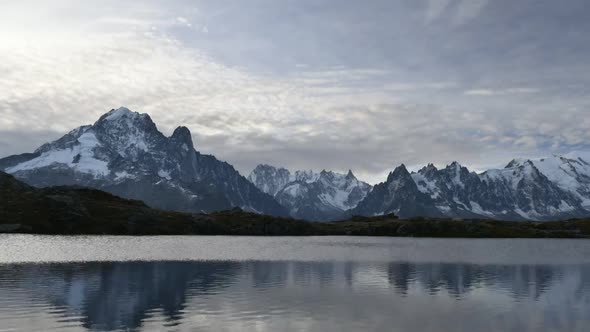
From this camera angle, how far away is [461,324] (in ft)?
168

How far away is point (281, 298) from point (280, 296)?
145 centimetres

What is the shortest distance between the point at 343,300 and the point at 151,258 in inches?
2446

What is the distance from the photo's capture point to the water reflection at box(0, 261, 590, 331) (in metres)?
49.9

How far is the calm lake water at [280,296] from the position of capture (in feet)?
163

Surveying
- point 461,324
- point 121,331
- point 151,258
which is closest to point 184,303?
point 121,331

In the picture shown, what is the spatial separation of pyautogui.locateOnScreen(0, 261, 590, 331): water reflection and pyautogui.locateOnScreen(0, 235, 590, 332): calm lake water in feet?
0.41

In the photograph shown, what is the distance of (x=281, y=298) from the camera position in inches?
2539

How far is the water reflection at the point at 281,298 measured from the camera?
164ft

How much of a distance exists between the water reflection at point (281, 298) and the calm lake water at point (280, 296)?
0.41 feet

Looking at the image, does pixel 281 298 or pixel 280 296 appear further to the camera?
pixel 280 296

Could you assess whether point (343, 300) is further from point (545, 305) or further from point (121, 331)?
point (121, 331)

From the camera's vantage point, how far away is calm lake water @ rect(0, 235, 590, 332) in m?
49.8

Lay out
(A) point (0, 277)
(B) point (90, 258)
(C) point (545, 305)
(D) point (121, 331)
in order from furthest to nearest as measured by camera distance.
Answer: (B) point (90, 258) → (A) point (0, 277) → (C) point (545, 305) → (D) point (121, 331)

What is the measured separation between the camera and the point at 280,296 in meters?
65.9
